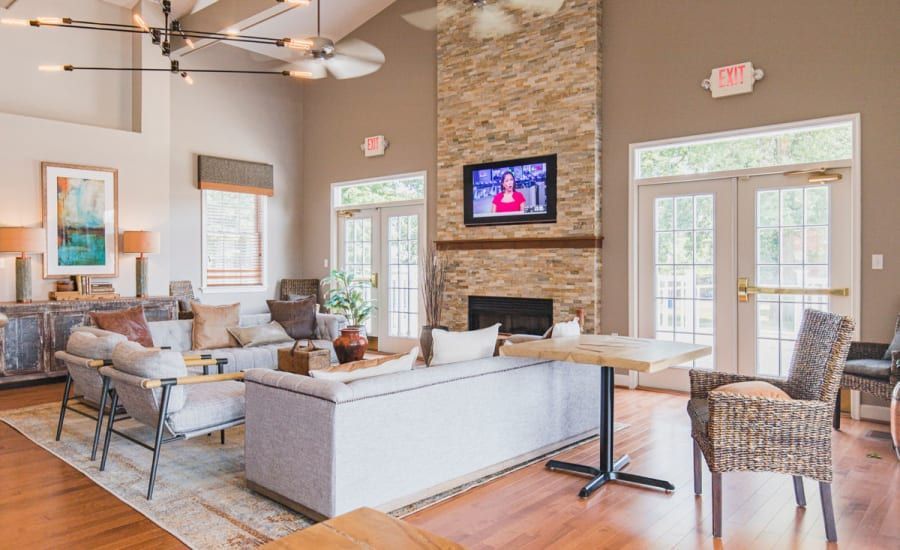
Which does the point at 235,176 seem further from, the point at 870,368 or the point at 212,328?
the point at 870,368

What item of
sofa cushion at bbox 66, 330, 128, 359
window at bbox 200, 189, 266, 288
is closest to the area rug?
sofa cushion at bbox 66, 330, 128, 359

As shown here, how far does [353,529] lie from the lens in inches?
62.4

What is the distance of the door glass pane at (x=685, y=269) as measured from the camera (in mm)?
5844

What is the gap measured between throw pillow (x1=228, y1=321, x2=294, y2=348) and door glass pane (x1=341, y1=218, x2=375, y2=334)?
8.71ft

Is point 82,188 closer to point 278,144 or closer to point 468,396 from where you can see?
point 278,144

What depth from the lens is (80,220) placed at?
7027 mm

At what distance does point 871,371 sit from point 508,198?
3.94 m

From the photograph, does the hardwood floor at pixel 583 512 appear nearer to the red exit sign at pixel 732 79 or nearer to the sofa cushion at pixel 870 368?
the sofa cushion at pixel 870 368

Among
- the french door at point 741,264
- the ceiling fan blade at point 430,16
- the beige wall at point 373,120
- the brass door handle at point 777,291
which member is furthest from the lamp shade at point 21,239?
the brass door handle at point 777,291

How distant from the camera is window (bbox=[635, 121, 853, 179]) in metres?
5.16

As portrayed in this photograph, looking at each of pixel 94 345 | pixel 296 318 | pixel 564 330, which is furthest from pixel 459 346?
pixel 296 318

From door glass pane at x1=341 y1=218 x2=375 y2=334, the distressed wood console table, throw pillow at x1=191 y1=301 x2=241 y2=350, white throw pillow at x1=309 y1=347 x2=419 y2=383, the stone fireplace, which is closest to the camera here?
white throw pillow at x1=309 y1=347 x2=419 y2=383

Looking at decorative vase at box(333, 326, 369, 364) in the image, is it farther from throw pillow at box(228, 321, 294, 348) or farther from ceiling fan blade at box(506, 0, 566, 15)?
ceiling fan blade at box(506, 0, 566, 15)

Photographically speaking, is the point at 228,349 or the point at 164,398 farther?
the point at 228,349
